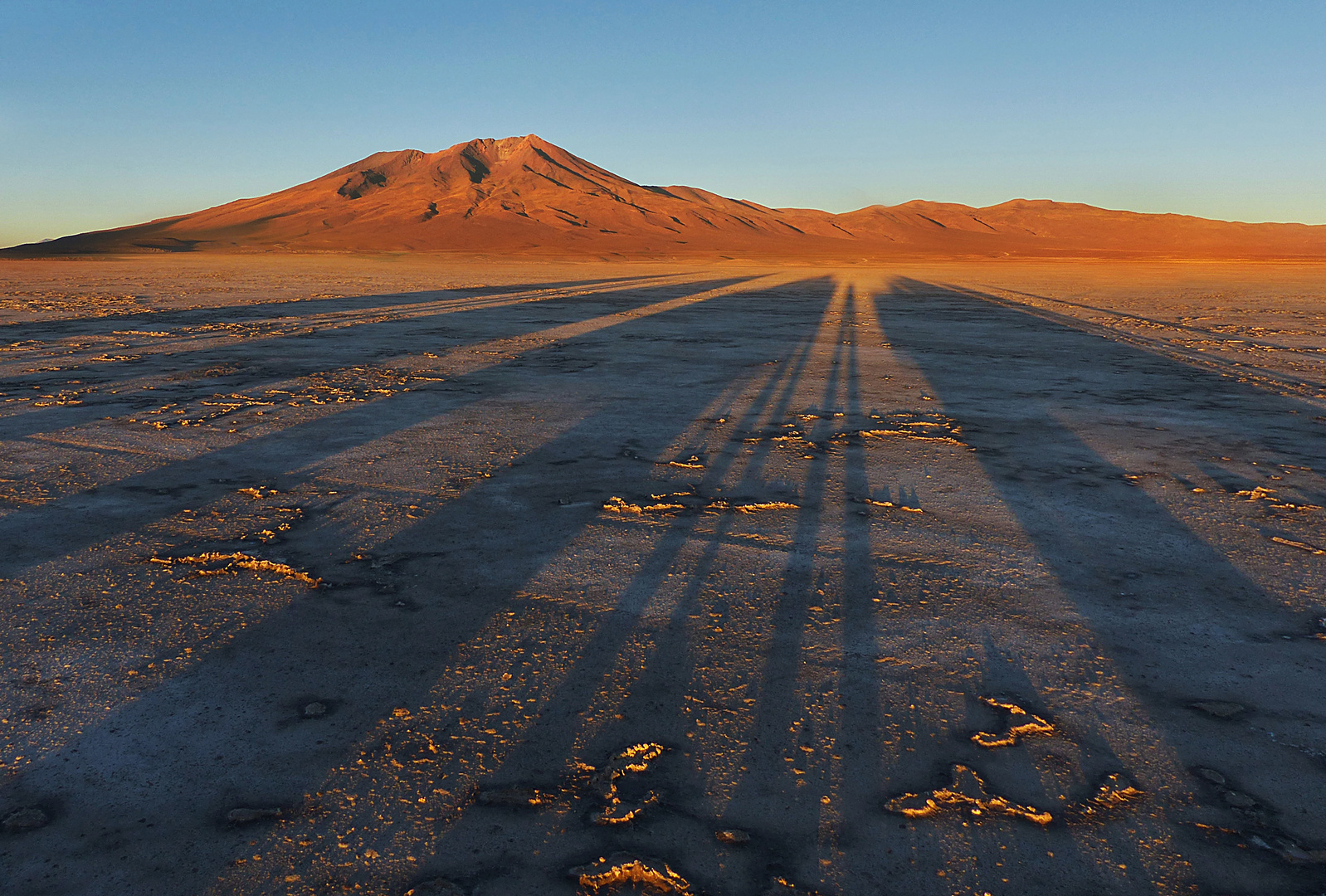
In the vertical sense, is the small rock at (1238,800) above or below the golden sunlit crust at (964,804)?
above

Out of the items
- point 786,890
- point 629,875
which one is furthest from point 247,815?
point 786,890

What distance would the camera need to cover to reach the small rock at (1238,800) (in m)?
1.69

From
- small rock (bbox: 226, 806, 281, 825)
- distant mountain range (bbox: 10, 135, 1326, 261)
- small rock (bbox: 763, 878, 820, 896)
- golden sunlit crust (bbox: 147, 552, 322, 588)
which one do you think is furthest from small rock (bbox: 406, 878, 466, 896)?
distant mountain range (bbox: 10, 135, 1326, 261)

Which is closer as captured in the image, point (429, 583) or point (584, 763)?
point (584, 763)

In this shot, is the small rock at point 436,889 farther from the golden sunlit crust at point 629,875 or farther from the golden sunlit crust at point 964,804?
the golden sunlit crust at point 964,804

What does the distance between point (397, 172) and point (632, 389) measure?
170769mm

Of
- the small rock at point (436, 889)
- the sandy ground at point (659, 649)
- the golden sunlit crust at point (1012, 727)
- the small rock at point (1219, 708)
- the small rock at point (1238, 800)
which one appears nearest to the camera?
the small rock at point (436, 889)

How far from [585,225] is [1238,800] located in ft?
388

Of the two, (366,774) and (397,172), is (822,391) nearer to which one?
(366,774)

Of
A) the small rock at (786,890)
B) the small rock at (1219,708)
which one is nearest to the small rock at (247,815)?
the small rock at (786,890)

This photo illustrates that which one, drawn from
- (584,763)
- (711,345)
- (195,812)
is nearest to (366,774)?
(195,812)

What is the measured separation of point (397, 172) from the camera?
6299 inches

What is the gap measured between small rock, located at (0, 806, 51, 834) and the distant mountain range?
7462 cm

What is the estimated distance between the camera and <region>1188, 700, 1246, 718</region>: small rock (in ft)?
6.63
